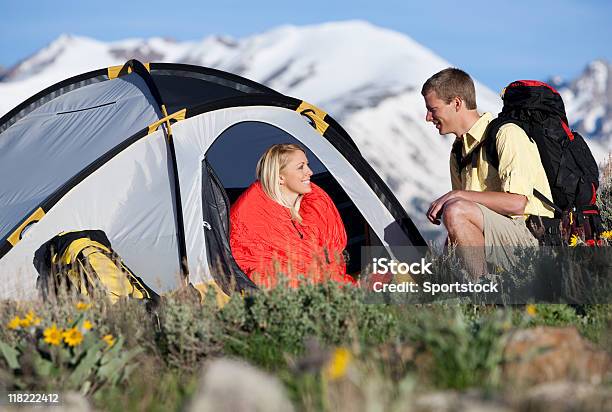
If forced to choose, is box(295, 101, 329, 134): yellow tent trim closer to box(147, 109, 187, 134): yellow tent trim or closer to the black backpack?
box(147, 109, 187, 134): yellow tent trim

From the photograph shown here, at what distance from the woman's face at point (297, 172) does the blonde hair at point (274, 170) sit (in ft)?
0.11

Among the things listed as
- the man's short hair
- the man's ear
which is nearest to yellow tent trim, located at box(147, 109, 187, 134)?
the man's short hair

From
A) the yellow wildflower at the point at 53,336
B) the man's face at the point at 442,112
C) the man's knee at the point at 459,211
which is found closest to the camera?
the yellow wildflower at the point at 53,336


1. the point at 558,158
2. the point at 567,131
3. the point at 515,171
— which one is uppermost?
the point at 567,131

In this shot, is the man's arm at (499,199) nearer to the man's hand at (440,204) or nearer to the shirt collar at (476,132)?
the man's hand at (440,204)

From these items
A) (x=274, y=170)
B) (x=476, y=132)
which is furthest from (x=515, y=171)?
(x=274, y=170)

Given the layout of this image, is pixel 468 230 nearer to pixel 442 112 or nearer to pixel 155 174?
pixel 442 112

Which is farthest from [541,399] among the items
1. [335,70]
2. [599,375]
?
[335,70]

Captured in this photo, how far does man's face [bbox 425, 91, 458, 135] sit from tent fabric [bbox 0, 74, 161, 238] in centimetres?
232

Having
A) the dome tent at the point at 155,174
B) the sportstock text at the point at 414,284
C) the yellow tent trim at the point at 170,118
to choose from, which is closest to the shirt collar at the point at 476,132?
the sportstock text at the point at 414,284

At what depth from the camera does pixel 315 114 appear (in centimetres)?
822

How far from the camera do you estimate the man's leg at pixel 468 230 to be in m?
6.60

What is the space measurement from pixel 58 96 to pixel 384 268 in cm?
404

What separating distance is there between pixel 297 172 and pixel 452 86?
1523 mm
